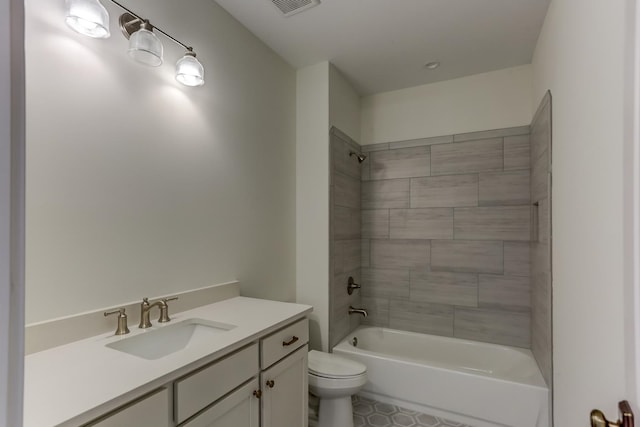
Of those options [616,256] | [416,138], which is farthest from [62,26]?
[416,138]

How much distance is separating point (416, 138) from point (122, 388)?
9.20ft

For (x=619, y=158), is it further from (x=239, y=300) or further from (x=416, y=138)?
(x=416, y=138)

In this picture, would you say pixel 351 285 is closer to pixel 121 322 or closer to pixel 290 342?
pixel 290 342

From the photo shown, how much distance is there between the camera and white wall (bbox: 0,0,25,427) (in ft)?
1.17

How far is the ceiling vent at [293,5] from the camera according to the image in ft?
6.08

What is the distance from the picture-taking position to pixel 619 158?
33.4 inches

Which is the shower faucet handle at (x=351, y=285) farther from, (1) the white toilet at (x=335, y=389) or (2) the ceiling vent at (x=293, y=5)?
(2) the ceiling vent at (x=293, y=5)

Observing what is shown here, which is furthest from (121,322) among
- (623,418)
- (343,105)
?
(343,105)

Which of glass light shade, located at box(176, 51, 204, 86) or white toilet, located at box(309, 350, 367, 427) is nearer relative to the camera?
glass light shade, located at box(176, 51, 204, 86)

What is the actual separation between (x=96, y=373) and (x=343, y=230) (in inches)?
80.5

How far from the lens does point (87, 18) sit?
1.15 metres

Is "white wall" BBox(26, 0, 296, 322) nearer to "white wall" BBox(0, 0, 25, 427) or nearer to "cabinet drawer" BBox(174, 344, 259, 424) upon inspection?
"cabinet drawer" BBox(174, 344, 259, 424)

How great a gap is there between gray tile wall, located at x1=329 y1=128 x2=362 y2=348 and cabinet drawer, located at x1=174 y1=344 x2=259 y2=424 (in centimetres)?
127

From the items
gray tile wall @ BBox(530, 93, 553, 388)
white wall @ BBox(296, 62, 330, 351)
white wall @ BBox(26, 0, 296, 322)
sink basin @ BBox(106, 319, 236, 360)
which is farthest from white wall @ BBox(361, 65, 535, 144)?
sink basin @ BBox(106, 319, 236, 360)
